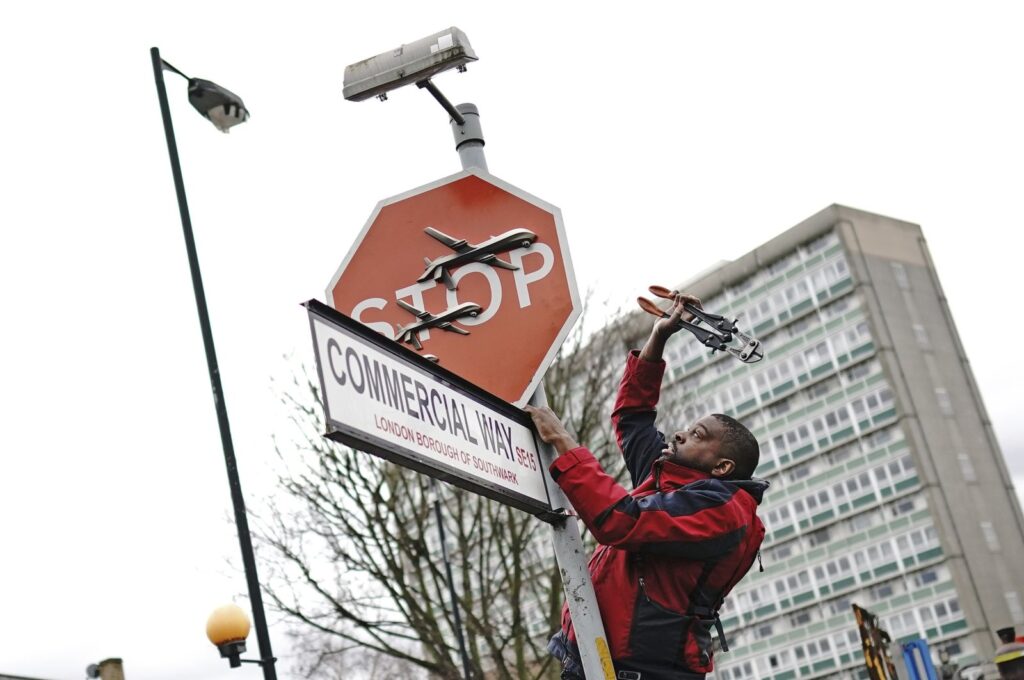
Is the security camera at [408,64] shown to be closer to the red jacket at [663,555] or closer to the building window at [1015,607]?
the red jacket at [663,555]

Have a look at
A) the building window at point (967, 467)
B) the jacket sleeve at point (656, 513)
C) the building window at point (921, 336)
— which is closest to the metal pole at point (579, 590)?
the jacket sleeve at point (656, 513)

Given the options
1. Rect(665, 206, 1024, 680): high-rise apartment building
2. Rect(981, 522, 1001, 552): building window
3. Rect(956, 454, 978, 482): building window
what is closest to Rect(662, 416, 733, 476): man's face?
Rect(665, 206, 1024, 680): high-rise apartment building

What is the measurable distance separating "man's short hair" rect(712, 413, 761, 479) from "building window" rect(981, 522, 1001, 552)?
239 ft

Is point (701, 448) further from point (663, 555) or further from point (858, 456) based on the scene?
point (858, 456)

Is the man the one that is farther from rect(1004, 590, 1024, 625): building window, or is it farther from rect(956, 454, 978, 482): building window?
rect(956, 454, 978, 482): building window

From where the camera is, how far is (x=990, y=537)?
71938 millimetres

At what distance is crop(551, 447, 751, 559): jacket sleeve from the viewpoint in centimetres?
329

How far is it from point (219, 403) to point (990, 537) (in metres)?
67.0

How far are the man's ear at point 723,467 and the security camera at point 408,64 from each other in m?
1.34

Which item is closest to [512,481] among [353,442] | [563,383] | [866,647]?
[353,442]

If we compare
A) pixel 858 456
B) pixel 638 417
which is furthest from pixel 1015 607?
pixel 638 417

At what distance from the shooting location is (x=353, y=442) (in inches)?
112

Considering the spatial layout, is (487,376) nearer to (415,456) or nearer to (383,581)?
(415,456)

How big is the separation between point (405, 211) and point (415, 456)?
45.4 inches
